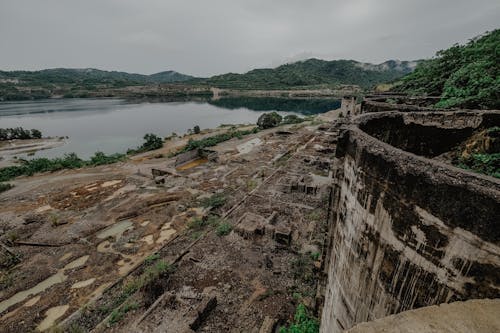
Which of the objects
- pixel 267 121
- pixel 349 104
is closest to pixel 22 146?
pixel 267 121

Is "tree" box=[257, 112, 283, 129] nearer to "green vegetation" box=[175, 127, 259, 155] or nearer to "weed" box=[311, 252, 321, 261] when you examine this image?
"green vegetation" box=[175, 127, 259, 155]

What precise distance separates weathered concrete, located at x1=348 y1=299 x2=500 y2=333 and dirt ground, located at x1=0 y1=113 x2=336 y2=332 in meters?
5.50

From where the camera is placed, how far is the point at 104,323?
657 cm

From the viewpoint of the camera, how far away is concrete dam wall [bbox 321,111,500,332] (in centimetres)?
209

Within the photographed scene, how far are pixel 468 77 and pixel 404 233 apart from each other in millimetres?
11176

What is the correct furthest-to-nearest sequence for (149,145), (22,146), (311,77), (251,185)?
(311,77), (22,146), (149,145), (251,185)

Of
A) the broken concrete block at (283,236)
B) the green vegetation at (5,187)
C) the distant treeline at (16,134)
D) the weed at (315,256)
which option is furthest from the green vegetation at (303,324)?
the distant treeline at (16,134)

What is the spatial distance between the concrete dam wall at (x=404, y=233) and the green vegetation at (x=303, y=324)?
4.51 feet

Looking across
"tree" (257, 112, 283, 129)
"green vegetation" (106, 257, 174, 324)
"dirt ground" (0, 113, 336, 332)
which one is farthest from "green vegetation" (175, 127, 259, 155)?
"green vegetation" (106, 257, 174, 324)

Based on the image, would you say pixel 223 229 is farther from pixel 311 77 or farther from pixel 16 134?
pixel 311 77

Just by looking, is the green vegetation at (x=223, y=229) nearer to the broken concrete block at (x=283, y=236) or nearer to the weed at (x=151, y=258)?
the broken concrete block at (x=283, y=236)

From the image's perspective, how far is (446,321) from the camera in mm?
1630

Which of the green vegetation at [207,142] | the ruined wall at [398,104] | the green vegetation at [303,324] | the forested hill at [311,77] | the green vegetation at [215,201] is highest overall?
the forested hill at [311,77]

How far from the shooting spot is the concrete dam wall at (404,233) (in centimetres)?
209
